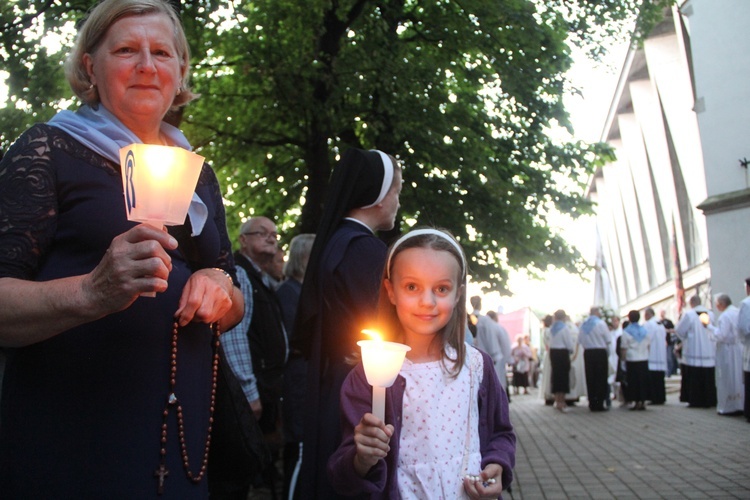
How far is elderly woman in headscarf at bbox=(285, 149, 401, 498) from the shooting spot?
395 cm

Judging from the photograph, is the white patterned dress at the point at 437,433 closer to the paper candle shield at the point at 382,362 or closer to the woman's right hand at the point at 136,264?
the paper candle shield at the point at 382,362

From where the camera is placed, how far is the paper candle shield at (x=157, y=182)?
185 cm

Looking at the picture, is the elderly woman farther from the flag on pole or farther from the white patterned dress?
the flag on pole

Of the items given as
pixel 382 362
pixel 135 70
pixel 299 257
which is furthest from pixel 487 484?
pixel 299 257

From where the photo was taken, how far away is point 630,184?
6675 centimetres

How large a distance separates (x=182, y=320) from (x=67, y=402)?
1.06ft

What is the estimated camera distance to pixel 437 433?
2963mm

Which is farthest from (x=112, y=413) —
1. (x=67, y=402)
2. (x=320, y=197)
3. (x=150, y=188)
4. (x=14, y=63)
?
(x=320, y=197)

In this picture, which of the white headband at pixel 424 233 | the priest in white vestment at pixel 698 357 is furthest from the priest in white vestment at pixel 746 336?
the white headband at pixel 424 233

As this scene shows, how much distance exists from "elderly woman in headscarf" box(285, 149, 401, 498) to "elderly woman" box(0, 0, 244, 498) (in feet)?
5.25

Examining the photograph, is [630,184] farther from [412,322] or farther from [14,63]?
[412,322]

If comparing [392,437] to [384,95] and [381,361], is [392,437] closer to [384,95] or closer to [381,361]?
[381,361]

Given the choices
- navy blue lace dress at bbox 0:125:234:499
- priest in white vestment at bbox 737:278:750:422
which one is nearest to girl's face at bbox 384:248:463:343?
navy blue lace dress at bbox 0:125:234:499

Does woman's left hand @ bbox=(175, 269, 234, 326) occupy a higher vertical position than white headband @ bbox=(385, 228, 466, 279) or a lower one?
lower
